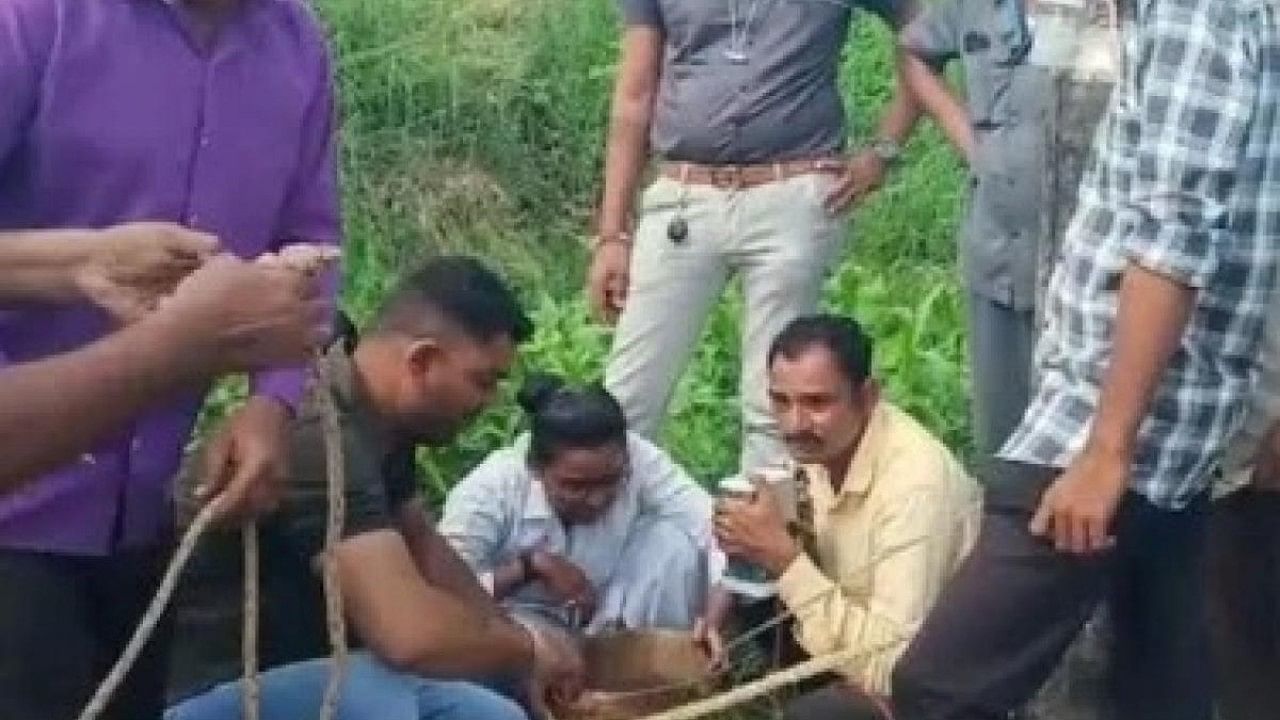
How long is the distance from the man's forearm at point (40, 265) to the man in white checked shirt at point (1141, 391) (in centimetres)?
131

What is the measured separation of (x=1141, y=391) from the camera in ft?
12.1

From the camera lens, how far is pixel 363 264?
28.3 feet

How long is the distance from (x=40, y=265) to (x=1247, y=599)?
6.16ft

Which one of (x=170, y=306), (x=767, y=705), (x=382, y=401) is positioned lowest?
(x=767, y=705)

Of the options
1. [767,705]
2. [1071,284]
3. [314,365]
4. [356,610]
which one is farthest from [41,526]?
[767,705]

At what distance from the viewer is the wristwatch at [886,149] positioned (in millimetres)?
6039

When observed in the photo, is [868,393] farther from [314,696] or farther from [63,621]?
[63,621]

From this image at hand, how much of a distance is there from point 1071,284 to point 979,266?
5.10 feet

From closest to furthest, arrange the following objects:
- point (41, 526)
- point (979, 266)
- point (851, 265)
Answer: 1. point (41, 526)
2. point (979, 266)
3. point (851, 265)

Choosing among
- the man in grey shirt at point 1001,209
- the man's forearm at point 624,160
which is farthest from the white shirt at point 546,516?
the man in grey shirt at point 1001,209

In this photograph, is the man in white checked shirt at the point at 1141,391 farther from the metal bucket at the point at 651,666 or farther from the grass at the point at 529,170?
the grass at the point at 529,170

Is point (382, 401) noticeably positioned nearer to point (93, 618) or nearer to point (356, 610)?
point (356, 610)

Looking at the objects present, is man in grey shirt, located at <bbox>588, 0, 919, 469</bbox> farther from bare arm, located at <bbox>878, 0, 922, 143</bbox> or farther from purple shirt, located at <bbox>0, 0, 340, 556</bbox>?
purple shirt, located at <bbox>0, 0, 340, 556</bbox>

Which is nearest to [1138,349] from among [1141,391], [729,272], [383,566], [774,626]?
[1141,391]
